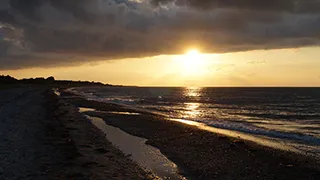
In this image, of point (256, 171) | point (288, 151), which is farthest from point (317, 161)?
point (256, 171)

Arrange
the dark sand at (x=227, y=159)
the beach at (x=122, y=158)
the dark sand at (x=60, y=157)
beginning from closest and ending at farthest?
1. the dark sand at (x=60, y=157)
2. the beach at (x=122, y=158)
3. the dark sand at (x=227, y=159)

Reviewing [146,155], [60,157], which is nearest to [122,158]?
[146,155]

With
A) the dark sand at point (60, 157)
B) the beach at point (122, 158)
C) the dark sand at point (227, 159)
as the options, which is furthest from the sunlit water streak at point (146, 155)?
the dark sand at point (60, 157)

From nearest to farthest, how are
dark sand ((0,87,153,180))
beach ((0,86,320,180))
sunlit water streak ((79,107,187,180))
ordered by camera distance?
dark sand ((0,87,153,180))
beach ((0,86,320,180))
sunlit water streak ((79,107,187,180))

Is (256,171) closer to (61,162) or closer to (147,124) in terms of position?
(61,162)

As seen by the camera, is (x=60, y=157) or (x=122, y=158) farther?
(x=122, y=158)

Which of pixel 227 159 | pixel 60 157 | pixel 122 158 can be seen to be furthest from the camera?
pixel 227 159

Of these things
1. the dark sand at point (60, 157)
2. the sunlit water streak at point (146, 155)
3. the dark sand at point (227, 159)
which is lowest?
the sunlit water streak at point (146, 155)

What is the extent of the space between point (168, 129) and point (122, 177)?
15957 mm

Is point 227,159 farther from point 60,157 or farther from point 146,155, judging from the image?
point 60,157

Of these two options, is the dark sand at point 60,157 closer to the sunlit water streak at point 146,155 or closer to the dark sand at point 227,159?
the sunlit water streak at point 146,155

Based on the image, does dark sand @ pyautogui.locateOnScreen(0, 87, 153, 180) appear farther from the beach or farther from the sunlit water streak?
the sunlit water streak

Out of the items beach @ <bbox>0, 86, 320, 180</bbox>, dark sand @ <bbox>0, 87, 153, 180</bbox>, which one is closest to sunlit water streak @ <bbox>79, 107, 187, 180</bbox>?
beach @ <bbox>0, 86, 320, 180</bbox>

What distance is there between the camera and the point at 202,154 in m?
19.5
